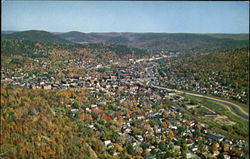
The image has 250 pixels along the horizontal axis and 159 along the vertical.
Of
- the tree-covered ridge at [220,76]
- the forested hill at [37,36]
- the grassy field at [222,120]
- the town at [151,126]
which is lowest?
the grassy field at [222,120]

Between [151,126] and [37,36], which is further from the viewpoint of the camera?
[37,36]

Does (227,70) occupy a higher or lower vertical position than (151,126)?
higher

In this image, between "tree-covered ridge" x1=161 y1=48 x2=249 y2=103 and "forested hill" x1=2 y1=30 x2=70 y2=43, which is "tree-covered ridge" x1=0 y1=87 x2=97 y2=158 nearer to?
"tree-covered ridge" x1=161 y1=48 x2=249 y2=103

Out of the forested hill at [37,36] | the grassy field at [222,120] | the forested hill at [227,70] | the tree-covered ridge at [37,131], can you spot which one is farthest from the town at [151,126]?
the forested hill at [37,36]

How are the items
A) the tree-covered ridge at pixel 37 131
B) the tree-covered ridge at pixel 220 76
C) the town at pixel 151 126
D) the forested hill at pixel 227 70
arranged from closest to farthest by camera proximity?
the tree-covered ridge at pixel 37 131 → the town at pixel 151 126 → the tree-covered ridge at pixel 220 76 → the forested hill at pixel 227 70

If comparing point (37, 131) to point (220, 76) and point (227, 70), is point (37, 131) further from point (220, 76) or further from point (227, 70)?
point (227, 70)

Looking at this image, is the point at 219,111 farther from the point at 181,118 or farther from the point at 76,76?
the point at 76,76

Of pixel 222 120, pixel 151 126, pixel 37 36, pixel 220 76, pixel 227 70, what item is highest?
pixel 37 36

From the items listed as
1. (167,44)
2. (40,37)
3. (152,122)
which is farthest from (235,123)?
(167,44)

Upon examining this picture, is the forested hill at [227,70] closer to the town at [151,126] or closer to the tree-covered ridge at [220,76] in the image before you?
the tree-covered ridge at [220,76]

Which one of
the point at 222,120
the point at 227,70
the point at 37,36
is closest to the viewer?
the point at 222,120

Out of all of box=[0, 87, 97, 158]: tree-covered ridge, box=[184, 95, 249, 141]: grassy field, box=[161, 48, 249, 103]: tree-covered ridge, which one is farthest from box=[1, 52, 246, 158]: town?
box=[161, 48, 249, 103]: tree-covered ridge

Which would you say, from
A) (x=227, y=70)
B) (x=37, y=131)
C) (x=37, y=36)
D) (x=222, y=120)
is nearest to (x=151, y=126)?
(x=222, y=120)
